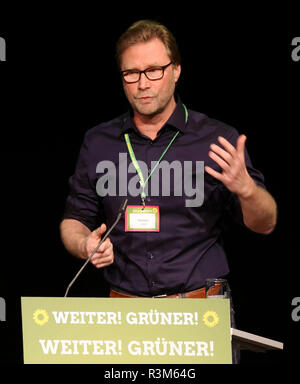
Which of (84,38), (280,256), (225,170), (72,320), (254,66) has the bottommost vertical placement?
(72,320)

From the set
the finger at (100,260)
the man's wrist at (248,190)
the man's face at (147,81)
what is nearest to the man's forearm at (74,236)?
the finger at (100,260)

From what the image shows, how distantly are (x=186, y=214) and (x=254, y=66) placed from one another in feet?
3.55

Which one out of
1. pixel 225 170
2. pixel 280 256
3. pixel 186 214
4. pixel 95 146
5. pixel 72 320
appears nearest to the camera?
pixel 72 320

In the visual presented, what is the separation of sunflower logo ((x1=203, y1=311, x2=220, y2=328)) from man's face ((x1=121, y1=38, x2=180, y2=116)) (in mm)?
1076

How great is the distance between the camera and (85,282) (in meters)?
3.69

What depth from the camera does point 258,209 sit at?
2.30m

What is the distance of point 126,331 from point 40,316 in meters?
0.26

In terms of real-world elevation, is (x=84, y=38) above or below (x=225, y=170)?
above

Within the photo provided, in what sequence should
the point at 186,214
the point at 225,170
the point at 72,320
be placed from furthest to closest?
1. the point at 186,214
2. the point at 225,170
3. the point at 72,320

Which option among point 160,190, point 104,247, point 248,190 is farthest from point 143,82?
point 104,247

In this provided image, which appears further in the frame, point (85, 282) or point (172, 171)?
point (85, 282)

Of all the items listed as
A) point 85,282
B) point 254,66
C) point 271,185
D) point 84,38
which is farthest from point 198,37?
point 85,282

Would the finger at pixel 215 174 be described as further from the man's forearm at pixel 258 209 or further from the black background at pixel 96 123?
the black background at pixel 96 123

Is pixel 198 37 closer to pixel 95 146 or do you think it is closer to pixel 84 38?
pixel 84 38
